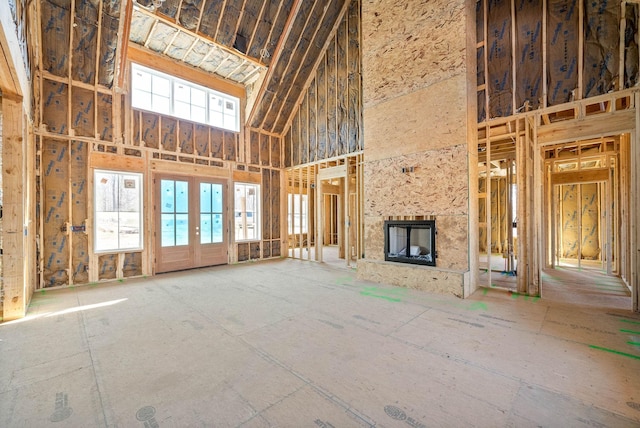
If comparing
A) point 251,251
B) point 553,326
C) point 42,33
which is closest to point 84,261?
point 251,251

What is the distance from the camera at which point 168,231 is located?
21.9 ft

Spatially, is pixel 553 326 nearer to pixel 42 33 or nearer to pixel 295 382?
pixel 295 382

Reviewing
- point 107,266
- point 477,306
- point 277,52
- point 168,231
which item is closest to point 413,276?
point 477,306

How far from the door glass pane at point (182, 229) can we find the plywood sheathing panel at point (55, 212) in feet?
6.73

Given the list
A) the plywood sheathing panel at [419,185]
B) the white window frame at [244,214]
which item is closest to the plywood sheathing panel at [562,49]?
the plywood sheathing panel at [419,185]

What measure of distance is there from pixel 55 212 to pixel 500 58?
908cm

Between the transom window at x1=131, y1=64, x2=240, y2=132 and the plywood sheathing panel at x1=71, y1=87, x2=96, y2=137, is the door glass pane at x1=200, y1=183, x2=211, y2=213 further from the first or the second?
the plywood sheathing panel at x1=71, y1=87, x2=96, y2=137

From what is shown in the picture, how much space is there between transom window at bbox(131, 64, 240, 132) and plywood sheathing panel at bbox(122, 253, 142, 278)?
3522 mm

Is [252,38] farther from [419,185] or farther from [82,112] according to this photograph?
[419,185]

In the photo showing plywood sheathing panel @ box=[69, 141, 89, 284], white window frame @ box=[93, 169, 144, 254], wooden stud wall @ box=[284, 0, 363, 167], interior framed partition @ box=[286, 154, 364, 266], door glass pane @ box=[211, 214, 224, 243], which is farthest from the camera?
door glass pane @ box=[211, 214, 224, 243]

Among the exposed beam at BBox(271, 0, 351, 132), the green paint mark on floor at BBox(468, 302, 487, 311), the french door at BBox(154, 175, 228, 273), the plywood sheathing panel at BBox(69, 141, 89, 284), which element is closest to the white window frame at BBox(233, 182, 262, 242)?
the french door at BBox(154, 175, 228, 273)

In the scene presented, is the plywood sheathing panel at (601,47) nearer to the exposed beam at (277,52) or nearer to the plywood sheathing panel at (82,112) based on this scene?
the exposed beam at (277,52)

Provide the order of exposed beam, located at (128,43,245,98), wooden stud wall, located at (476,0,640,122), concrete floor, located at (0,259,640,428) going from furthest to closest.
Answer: exposed beam, located at (128,43,245,98) < wooden stud wall, located at (476,0,640,122) < concrete floor, located at (0,259,640,428)

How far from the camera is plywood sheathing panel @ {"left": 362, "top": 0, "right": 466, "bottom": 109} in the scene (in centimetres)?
474
